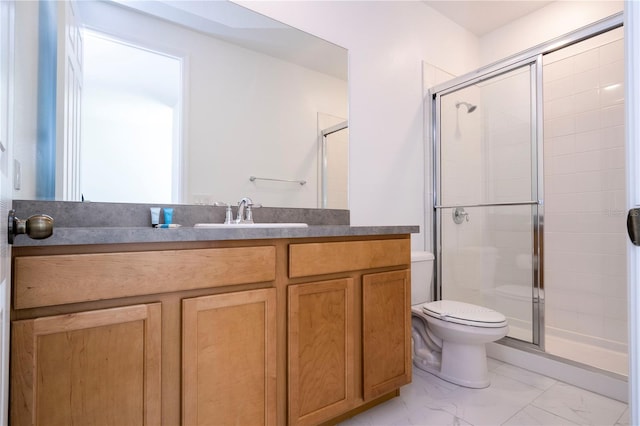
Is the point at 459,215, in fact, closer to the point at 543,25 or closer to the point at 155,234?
the point at 543,25

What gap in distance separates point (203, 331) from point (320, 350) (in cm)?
47

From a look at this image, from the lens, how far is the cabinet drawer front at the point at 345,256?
1257 millimetres

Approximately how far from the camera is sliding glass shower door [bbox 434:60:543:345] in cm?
219

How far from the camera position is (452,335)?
1.81m

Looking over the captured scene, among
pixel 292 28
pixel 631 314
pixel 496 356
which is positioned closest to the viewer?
pixel 631 314

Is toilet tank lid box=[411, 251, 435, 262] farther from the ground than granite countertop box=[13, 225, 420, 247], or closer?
closer

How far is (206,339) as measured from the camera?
1.04 metres

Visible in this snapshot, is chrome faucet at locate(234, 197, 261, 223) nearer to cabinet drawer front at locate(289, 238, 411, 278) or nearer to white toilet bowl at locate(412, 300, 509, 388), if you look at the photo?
cabinet drawer front at locate(289, 238, 411, 278)

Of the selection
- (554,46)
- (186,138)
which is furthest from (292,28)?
(554,46)

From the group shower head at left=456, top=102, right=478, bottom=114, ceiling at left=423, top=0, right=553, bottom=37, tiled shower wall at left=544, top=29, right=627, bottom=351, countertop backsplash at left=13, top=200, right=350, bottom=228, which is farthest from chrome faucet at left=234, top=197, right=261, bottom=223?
tiled shower wall at left=544, top=29, right=627, bottom=351

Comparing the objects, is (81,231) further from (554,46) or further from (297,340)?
(554,46)

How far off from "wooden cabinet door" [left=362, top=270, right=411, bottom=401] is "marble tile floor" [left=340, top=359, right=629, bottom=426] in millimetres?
153

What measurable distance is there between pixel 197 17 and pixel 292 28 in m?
0.53

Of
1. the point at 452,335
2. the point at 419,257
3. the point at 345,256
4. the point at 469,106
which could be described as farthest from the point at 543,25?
the point at 345,256
